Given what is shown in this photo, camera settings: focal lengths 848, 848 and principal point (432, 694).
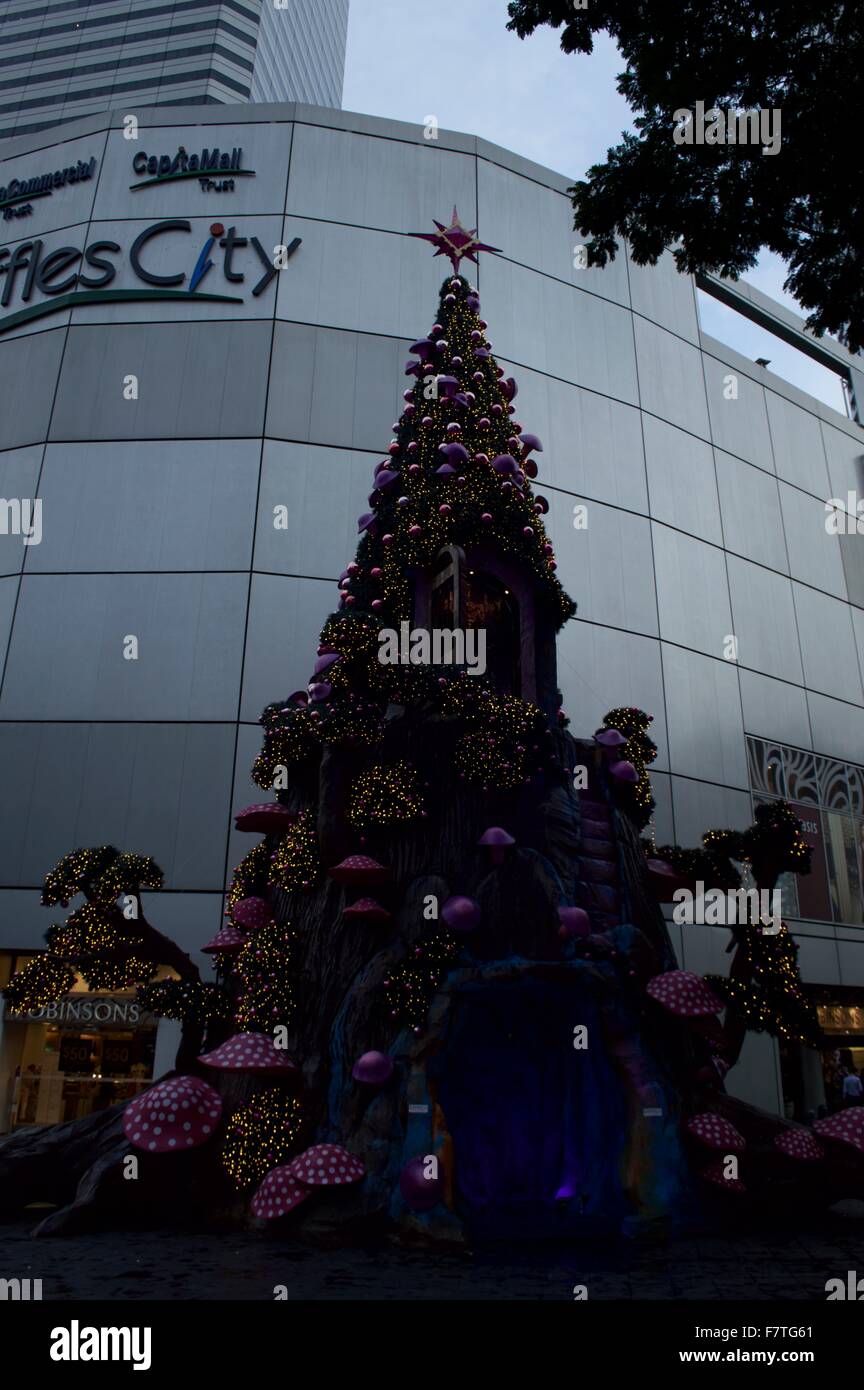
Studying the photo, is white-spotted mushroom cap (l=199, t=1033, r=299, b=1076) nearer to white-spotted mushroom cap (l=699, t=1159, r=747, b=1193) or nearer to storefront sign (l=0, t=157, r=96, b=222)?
white-spotted mushroom cap (l=699, t=1159, r=747, b=1193)

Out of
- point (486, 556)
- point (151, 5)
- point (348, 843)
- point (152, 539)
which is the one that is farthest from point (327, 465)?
point (151, 5)

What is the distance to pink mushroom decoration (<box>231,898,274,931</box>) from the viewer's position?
9977 millimetres

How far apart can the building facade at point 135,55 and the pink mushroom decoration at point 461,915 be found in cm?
6266

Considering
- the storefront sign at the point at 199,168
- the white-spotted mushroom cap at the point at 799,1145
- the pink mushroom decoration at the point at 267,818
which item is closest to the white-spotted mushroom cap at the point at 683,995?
the white-spotted mushroom cap at the point at 799,1145

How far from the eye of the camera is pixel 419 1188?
7.68 meters

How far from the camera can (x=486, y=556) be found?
434 inches

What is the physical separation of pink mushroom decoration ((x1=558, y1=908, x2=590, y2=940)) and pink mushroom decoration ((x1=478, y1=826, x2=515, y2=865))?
2.89 feet

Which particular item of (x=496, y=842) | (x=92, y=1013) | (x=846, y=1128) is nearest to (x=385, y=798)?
(x=496, y=842)

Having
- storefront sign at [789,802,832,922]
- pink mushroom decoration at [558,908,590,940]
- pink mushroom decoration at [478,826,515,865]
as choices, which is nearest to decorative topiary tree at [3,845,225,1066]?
pink mushroom decoration at [478,826,515,865]

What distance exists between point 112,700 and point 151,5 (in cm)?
6414

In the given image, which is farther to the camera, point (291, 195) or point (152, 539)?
point (291, 195)

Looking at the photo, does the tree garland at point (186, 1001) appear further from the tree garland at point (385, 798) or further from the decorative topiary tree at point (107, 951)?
the tree garland at point (385, 798)
